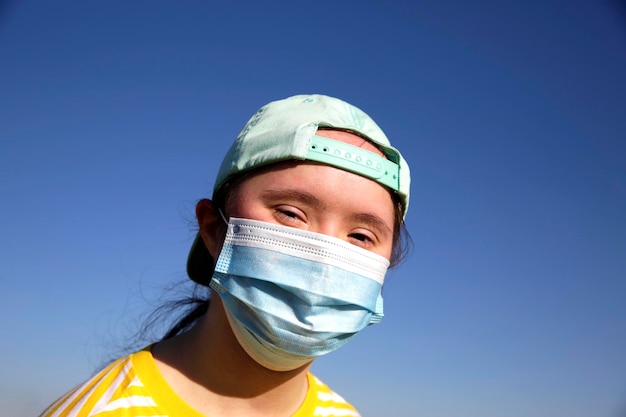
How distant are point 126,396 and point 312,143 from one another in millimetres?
1360

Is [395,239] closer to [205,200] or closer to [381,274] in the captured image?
[381,274]

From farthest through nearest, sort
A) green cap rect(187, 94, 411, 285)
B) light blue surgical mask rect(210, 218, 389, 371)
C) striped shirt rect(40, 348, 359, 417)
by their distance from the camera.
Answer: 1. green cap rect(187, 94, 411, 285)
2. light blue surgical mask rect(210, 218, 389, 371)
3. striped shirt rect(40, 348, 359, 417)

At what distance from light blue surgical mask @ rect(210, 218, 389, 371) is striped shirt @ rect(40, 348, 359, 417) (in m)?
0.39

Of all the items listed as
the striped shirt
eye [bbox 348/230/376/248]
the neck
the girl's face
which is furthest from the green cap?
the striped shirt

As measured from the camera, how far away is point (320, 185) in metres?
2.55

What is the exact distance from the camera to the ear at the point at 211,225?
2.80m

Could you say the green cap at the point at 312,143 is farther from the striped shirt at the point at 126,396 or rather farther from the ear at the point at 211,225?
the striped shirt at the point at 126,396

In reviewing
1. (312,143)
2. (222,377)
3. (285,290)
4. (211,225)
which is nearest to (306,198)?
(312,143)

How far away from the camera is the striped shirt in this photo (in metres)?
2.33

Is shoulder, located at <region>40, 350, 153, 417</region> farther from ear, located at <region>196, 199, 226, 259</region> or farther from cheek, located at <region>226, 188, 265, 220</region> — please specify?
cheek, located at <region>226, 188, 265, 220</region>

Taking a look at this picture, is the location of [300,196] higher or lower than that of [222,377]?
higher

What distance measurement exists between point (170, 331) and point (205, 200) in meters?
0.88

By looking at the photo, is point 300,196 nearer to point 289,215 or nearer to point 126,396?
point 289,215

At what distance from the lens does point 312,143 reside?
8.63 ft
